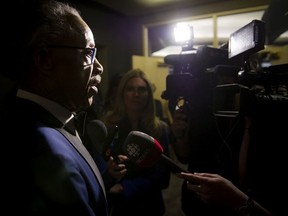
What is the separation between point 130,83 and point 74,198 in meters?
1.18

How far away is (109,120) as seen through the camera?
5.23ft

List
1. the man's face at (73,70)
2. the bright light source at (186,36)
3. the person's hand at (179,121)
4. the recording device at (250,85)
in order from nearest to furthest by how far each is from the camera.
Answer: the man's face at (73,70) → the recording device at (250,85) → the person's hand at (179,121) → the bright light source at (186,36)

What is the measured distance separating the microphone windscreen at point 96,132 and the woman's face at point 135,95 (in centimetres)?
57

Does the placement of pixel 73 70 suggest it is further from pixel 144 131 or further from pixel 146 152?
pixel 144 131

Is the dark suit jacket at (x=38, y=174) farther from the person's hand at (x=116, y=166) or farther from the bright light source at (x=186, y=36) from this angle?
the bright light source at (x=186, y=36)

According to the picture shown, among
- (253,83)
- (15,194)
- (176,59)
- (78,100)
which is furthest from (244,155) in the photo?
(15,194)

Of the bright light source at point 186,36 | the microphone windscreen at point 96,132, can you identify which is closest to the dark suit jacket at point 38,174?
the microphone windscreen at point 96,132

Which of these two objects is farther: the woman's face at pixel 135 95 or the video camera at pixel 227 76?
the woman's face at pixel 135 95

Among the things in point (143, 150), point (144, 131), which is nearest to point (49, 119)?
point (143, 150)

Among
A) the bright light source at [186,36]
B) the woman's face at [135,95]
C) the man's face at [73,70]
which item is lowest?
the woman's face at [135,95]

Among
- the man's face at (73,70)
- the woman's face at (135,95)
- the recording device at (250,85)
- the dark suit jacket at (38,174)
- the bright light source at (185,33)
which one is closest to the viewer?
the dark suit jacket at (38,174)

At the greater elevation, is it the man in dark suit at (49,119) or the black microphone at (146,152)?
the man in dark suit at (49,119)

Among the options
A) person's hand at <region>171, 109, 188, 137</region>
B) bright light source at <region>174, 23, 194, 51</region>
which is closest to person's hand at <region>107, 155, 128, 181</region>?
person's hand at <region>171, 109, 188, 137</region>

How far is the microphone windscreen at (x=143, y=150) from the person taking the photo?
0.90 m
